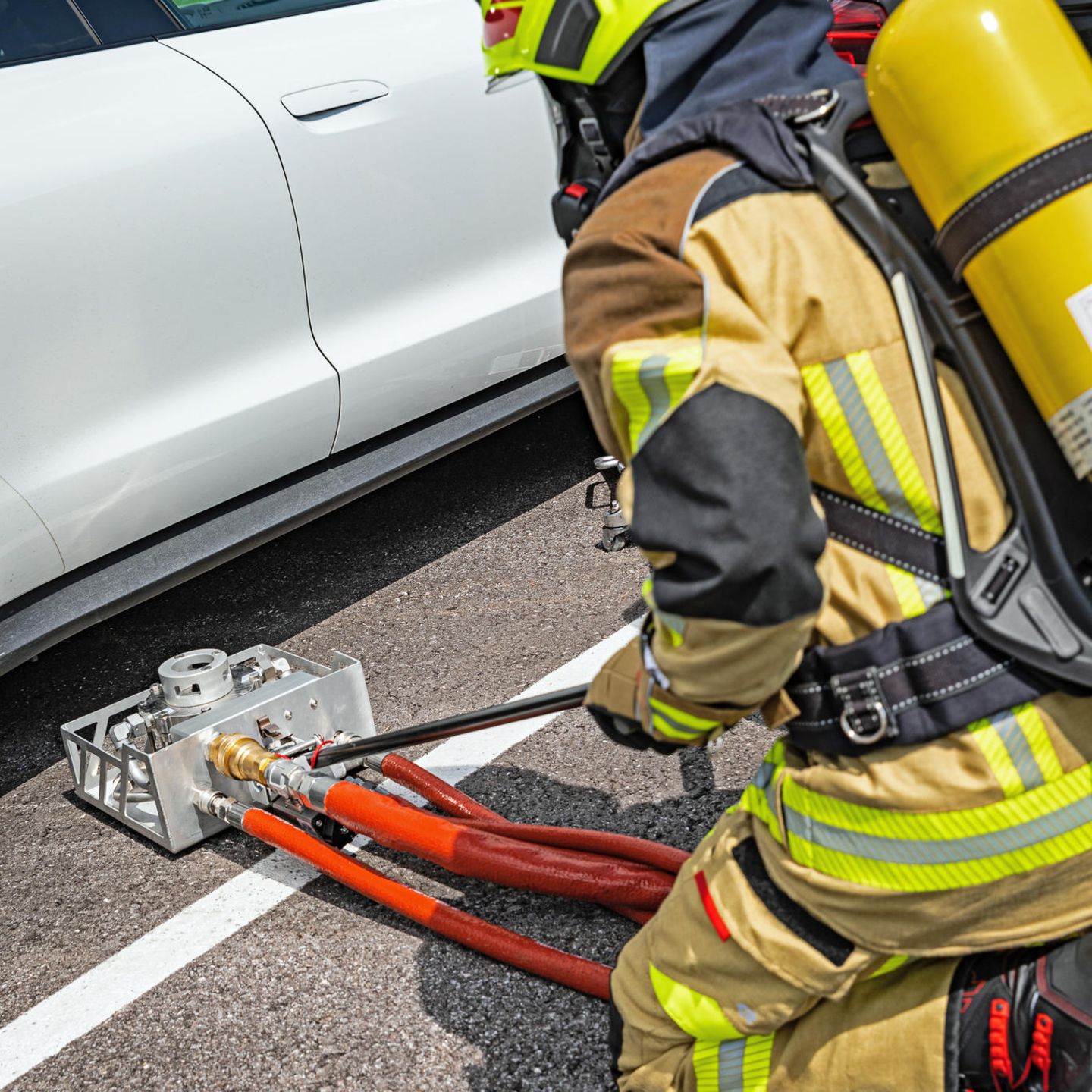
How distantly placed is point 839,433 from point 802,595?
0.20 meters

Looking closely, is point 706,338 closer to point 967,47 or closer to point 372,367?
point 967,47

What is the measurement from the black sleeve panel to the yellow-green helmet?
1.65ft

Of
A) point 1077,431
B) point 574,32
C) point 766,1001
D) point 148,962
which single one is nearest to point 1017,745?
point 1077,431

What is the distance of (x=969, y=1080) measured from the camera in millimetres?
1777

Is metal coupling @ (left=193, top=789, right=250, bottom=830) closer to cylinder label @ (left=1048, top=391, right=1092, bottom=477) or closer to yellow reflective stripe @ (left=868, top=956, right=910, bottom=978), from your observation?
yellow reflective stripe @ (left=868, top=956, right=910, bottom=978)

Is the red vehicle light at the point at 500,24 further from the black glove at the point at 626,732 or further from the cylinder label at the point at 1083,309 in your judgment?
the black glove at the point at 626,732

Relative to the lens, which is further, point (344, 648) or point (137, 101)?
point (344, 648)

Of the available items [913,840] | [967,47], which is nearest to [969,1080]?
[913,840]

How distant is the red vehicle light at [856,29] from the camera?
3.70 metres

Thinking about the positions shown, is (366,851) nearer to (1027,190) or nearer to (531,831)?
(531,831)

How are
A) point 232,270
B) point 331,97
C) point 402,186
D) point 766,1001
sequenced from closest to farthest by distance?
point 766,1001 → point 232,270 → point 331,97 → point 402,186

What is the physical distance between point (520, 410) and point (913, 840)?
7.97 feet

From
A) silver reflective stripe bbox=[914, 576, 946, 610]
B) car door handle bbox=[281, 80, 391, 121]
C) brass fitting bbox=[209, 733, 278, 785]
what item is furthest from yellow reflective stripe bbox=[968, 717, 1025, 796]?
car door handle bbox=[281, 80, 391, 121]

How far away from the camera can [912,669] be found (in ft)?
5.14
